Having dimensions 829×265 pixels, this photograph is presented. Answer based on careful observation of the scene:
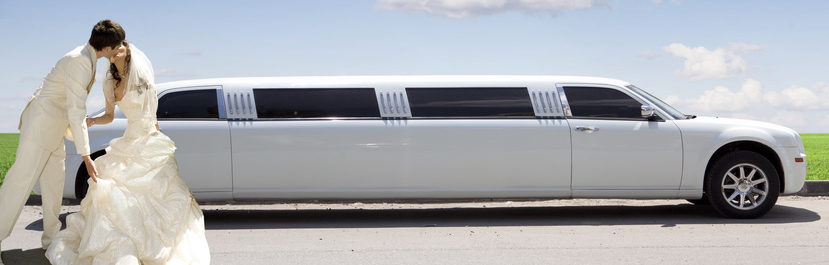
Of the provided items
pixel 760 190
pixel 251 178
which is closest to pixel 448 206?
pixel 251 178

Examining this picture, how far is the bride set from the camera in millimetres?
5457

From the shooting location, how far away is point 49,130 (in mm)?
5707

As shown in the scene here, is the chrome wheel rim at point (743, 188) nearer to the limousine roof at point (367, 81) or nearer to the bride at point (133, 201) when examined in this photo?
the limousine roof at point (367, 81)

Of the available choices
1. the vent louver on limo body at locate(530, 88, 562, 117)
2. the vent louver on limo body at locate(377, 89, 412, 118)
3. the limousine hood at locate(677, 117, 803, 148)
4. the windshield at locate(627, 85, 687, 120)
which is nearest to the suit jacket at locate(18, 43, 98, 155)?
the vent louver on limo body at locate(377, 89, 412, 118)

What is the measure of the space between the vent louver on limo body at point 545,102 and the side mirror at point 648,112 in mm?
851

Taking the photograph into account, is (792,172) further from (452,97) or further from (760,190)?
(452,97)

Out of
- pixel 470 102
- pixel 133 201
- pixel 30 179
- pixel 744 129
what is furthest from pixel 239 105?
pixel 744 129

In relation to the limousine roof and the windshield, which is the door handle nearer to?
the limousine roof

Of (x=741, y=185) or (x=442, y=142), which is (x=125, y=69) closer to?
(x=442, y=142)

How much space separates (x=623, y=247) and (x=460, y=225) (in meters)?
1.98

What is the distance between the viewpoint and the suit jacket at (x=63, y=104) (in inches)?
212

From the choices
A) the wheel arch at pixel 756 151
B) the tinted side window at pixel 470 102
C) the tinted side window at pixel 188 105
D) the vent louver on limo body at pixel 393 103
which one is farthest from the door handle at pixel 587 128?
the tinted side window at pixel 188 105

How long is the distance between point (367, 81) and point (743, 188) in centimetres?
414

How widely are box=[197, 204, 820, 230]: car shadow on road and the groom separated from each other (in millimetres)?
3005
